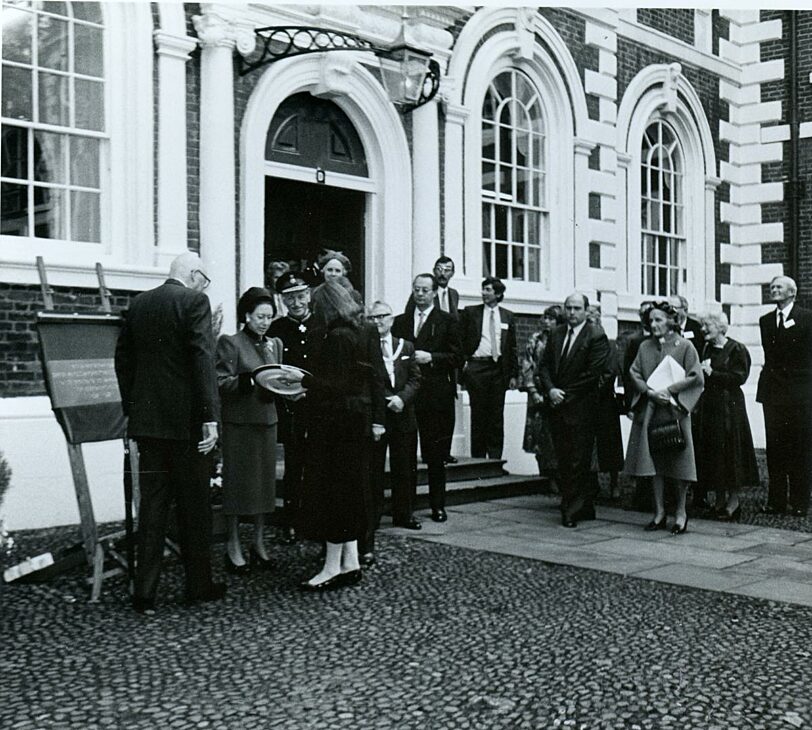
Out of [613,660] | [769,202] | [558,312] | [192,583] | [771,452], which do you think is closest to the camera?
[613,660]

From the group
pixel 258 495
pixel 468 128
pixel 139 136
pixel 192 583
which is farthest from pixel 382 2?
pixel 192 583

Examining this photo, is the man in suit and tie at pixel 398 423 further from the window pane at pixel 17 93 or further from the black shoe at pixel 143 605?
the window pane at pixel 17 93

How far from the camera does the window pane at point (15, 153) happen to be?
7945 mm

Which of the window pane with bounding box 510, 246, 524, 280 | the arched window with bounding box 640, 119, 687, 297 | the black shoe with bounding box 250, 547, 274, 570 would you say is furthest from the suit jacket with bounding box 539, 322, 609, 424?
the arched window with bounding box 640, 119, 687, 297

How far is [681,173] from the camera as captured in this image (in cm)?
1491

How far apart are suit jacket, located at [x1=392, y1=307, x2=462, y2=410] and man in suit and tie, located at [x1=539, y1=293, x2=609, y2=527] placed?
0.82m

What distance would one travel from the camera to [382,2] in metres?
10.2

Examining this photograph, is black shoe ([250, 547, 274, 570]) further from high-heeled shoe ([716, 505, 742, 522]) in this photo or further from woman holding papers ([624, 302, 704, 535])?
high-heeled shoe ([716, 505, 742, 522])

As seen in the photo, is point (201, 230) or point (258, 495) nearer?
point (258, 495)

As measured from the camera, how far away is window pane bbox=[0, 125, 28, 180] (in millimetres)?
7945

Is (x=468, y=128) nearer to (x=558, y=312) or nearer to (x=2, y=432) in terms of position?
(x=558, y=312)

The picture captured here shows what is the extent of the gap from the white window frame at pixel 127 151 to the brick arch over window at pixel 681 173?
704 centimetres

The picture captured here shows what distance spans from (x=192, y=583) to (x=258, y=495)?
896mm

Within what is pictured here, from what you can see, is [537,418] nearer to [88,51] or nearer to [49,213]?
[49,213]
